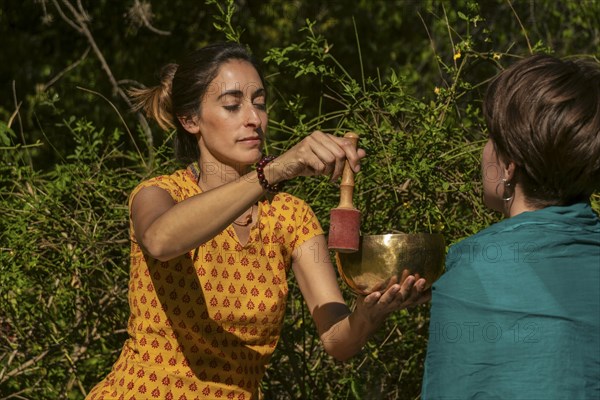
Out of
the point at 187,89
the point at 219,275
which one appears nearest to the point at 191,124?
the point at 187,89

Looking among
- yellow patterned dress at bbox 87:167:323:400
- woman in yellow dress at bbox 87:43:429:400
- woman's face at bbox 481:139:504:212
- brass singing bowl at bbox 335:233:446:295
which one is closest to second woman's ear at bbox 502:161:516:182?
woman's face at bbox 481:139:504:212

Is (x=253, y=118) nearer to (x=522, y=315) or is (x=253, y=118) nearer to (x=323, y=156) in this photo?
(x=323, y=156)

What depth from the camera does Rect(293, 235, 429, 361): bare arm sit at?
2.97 m

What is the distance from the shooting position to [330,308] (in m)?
3.27

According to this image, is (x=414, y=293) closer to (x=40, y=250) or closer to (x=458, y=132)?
(x=458, y=132)

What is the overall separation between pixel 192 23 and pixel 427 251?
606 centimetres

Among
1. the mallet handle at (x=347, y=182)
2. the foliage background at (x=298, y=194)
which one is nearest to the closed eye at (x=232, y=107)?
the foliage background at (x=298, y=194)

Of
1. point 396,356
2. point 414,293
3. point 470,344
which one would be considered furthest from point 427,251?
point 396,356

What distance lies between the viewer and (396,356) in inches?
175

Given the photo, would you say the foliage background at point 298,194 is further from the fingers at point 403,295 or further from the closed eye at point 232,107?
the fingers at point 403,295

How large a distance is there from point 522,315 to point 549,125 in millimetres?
378

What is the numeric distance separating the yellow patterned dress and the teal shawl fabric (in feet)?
2.81

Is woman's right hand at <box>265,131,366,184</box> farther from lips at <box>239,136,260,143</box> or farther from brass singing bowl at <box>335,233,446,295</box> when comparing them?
lips at <box>239,136,260,143</box>

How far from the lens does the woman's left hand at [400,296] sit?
2.68 meters
